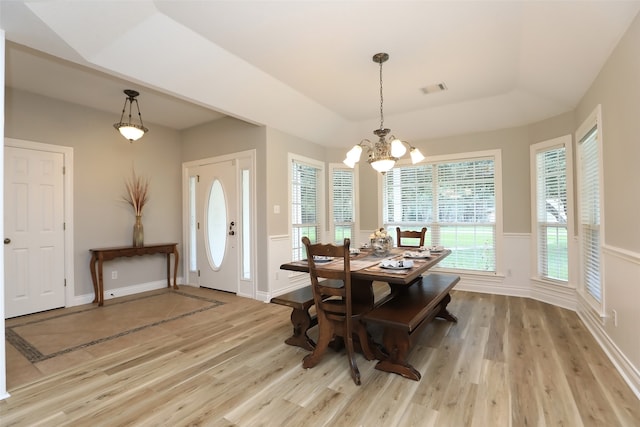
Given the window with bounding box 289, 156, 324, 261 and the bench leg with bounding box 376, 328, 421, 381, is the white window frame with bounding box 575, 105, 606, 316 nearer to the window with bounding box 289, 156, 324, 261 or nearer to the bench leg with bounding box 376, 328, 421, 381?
the bench leg with bounding box 376, 328, 421, 381

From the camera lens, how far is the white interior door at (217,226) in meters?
4.67

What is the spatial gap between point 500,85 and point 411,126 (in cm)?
138

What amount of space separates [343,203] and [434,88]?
2.38 meters

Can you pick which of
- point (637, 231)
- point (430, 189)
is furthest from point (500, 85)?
point (637, 231)

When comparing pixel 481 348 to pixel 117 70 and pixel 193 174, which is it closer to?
pixel 117 70

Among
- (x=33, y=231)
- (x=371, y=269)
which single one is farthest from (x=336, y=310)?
(x=33, y=231)

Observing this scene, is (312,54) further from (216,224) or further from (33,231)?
(33,231)

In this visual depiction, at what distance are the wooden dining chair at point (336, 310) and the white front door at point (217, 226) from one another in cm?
249

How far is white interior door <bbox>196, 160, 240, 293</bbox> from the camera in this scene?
4672mm

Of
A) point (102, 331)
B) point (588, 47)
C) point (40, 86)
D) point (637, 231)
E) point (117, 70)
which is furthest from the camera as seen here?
point (40, 86)

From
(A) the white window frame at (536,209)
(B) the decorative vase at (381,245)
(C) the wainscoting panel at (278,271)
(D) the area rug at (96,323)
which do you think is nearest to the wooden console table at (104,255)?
(D) the area rug at (96,323)

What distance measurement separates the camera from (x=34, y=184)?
3.82 metres

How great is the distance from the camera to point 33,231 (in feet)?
12.5

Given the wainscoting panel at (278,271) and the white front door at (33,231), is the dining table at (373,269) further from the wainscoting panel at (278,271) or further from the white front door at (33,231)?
the white front door at (33,231)
